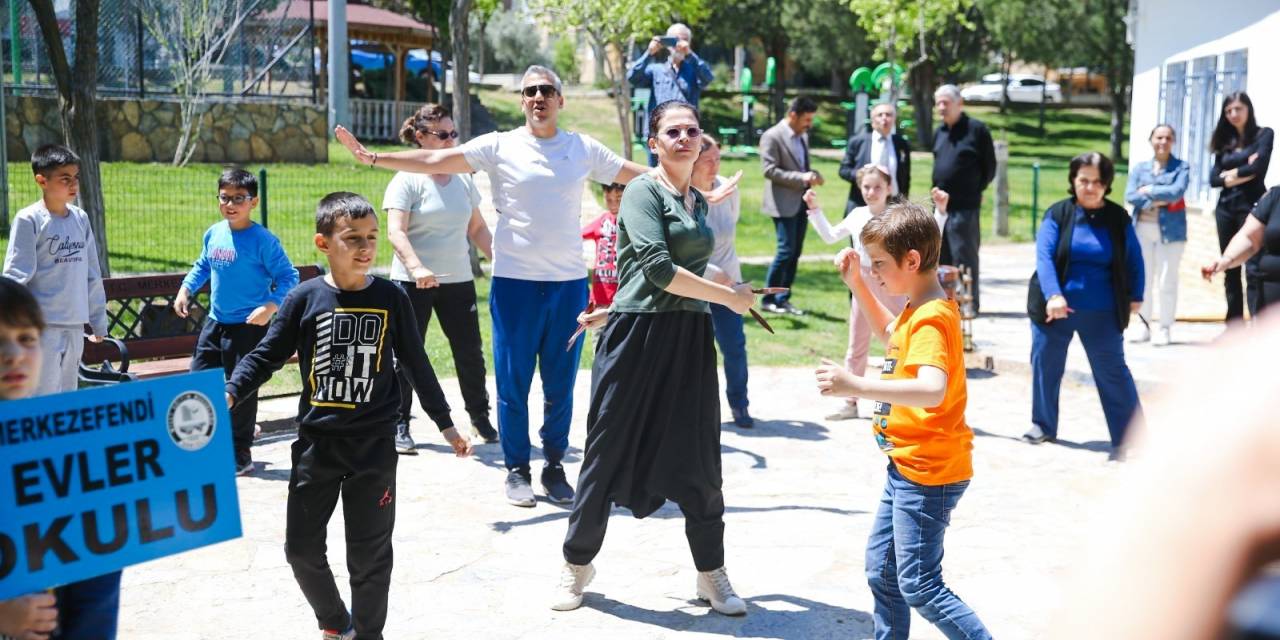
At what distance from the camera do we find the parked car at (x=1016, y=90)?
58094mm

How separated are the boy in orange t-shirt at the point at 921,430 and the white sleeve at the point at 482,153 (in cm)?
260

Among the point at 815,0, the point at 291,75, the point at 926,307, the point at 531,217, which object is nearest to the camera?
the point at 926,307

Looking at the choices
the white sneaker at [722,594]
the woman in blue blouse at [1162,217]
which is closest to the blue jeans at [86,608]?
the white sneaker at [722,594]

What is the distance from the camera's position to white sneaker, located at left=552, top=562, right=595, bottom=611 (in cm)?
537

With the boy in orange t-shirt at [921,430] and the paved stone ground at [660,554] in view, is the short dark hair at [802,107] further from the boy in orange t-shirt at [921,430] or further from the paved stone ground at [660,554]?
the boy in orange t-shirt at [921,430]

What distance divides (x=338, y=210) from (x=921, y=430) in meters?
2.09

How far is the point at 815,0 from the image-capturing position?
43.1 m

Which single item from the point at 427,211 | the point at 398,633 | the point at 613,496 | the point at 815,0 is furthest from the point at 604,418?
the point at 815,0

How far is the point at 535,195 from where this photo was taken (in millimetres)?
6438

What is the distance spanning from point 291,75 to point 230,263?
17.9 m

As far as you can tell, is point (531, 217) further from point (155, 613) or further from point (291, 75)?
point (291, 75)

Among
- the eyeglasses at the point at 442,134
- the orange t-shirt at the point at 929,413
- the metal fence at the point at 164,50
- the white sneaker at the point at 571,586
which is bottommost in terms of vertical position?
the white sneaker at the point at 571,586

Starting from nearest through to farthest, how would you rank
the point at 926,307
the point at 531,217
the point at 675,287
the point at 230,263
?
the point at 926,307 < the point at 675,287 < the point at 531,217 < the point at 230,263

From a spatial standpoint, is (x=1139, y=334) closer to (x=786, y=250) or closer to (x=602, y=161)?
(x=786, y=250)
